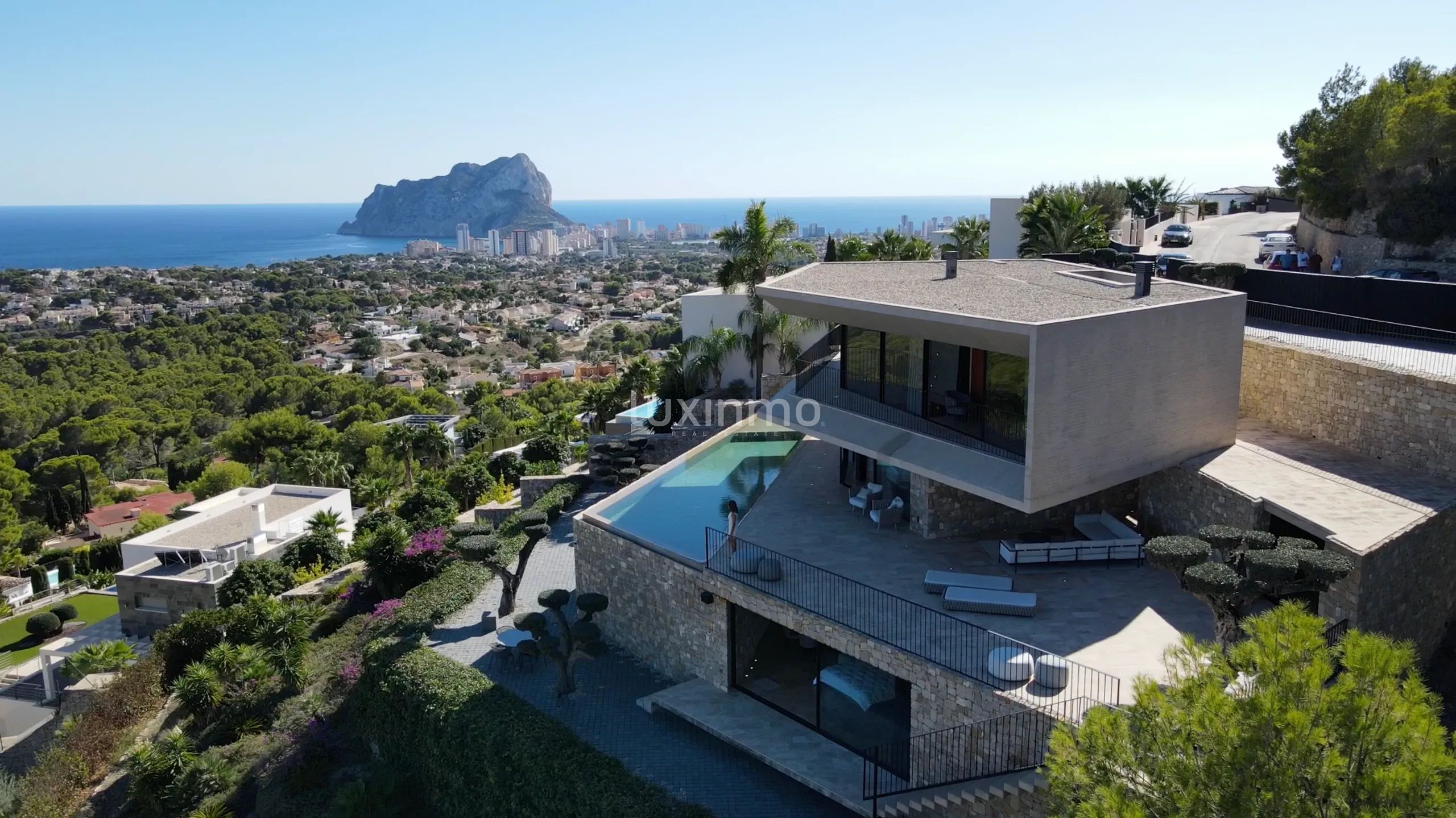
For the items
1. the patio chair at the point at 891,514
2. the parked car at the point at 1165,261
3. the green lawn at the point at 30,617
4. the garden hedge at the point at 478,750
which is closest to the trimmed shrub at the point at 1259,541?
the patio chair at the point at 891,514

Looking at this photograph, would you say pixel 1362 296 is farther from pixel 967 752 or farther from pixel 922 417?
pixel 967 752

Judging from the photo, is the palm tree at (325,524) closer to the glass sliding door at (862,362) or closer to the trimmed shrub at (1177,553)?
the glass sliding door at (862,362)

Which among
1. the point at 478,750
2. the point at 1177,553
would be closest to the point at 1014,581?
the point at 1177,553

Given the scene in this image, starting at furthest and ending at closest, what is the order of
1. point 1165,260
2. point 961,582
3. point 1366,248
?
1. point 1366,248
2. point 1165,260
3. point 961,582

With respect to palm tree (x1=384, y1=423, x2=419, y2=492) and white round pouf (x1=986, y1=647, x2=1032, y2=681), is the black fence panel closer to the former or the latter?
white round pouf (x1=986, y1=647, x2=1032, y2=681)

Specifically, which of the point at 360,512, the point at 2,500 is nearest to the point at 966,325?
the point at 360,512

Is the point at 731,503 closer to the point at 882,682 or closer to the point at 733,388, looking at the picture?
the point at 882,682
